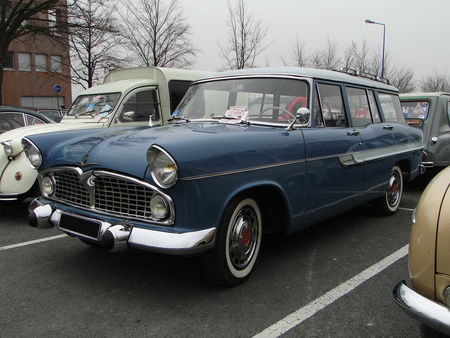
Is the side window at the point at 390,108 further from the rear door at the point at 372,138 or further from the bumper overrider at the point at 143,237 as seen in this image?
the bumper overrider at the point at 143,237

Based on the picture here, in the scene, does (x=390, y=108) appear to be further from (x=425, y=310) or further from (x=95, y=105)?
(x=95, y=105)

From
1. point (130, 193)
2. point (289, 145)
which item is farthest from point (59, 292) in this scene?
point (289, 145)

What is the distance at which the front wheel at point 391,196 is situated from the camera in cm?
540

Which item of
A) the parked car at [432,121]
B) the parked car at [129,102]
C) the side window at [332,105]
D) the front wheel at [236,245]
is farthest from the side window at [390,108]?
the parked car at [129,102]

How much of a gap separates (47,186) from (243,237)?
1752 millimetres

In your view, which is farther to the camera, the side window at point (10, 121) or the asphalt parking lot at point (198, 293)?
the side window at point (10, 121)

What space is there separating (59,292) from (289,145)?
2180 mm

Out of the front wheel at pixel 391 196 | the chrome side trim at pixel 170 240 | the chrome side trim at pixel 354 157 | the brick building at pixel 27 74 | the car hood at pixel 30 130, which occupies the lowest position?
the front wheel at pixel 391 196

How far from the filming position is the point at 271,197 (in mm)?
3566

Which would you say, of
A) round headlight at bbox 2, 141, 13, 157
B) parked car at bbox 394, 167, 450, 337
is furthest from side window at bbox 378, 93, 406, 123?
round headlight at bbox 2, 141, 13, 157

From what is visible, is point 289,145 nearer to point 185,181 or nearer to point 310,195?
point 310,195

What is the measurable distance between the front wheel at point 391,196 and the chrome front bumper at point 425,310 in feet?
11.4

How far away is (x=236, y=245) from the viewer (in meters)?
3.20

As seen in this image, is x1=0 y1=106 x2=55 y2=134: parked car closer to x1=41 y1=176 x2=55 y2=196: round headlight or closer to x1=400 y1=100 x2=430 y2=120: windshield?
x1=41 y1=176 x2=55 y2=196: round headlight
